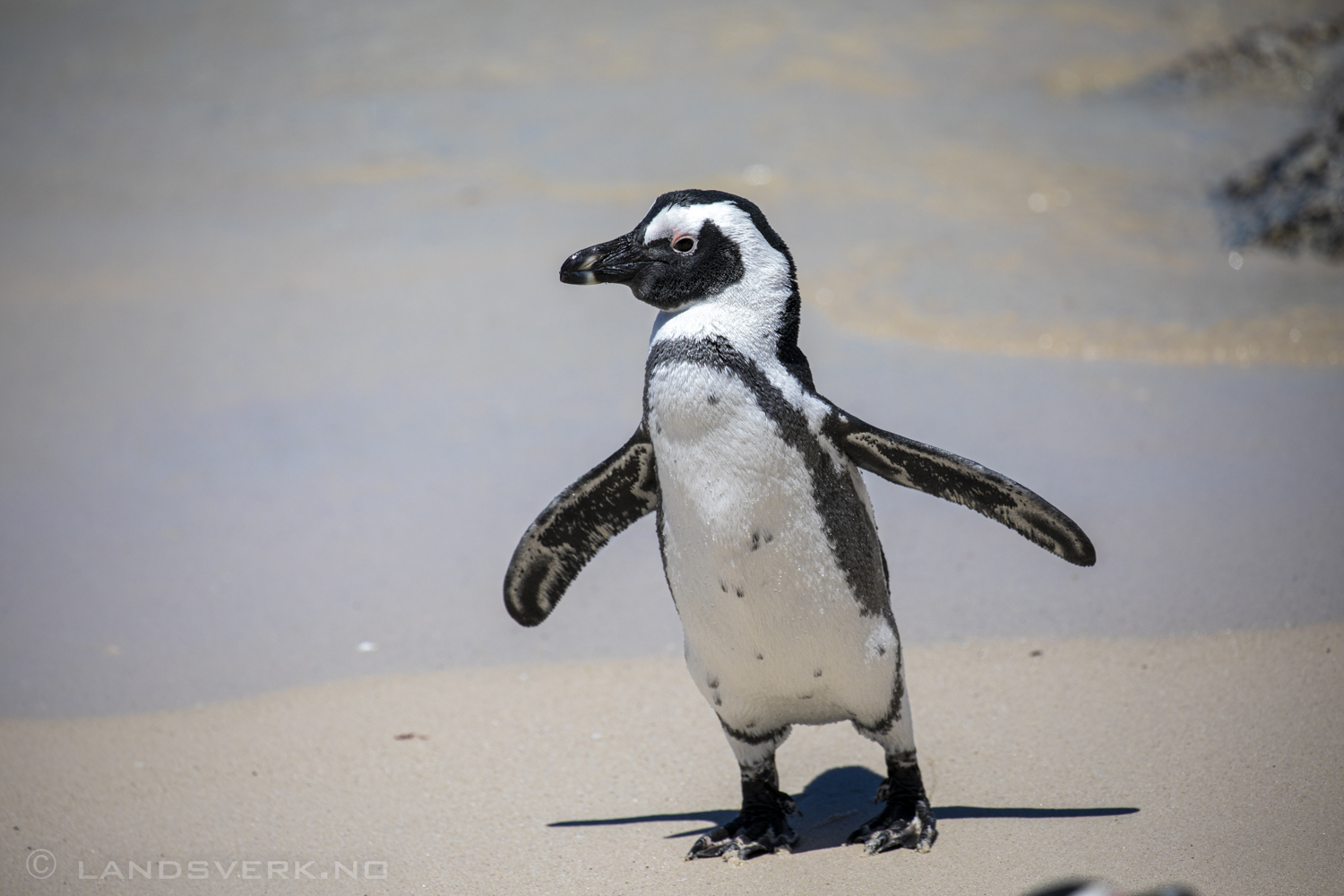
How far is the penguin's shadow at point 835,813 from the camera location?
246cm

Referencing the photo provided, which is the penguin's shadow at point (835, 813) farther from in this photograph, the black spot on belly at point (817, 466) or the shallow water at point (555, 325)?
the shallow water at point (555, 325)

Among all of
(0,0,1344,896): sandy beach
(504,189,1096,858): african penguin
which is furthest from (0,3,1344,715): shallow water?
(504,189,1096,858): african penguin

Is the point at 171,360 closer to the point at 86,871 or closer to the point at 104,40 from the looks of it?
the point at 86,871

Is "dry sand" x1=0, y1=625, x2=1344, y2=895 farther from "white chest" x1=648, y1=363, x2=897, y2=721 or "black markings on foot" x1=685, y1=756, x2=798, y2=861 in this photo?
"white chest" x1=648, y1=363, x2=897, y2=721

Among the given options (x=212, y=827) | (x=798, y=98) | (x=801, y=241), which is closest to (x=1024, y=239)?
(x=801, y=241)

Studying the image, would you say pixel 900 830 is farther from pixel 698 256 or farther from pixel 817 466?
pixel 698 256

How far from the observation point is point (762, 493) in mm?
2188

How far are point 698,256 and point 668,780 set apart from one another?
4.18 ft

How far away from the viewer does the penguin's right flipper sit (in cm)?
241

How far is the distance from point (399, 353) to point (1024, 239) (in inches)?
150

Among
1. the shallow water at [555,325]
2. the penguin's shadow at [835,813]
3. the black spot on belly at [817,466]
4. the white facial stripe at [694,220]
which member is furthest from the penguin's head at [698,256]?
the shallow water at [555,325]

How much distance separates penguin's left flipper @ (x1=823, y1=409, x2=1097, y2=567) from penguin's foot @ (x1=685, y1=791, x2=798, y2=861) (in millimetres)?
755

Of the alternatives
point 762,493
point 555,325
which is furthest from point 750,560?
point 555,325

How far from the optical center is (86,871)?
2.46 m
